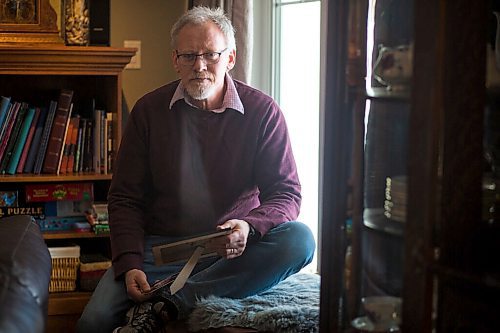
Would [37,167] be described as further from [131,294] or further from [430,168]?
[430,168]

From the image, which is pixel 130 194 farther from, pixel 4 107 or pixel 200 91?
pixel 4 107

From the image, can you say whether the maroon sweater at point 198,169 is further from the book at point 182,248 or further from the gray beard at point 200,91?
the book at point 182,248

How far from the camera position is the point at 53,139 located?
10.5ft

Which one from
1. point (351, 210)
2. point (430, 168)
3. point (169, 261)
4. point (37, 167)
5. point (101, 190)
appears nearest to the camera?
point (430, 168)

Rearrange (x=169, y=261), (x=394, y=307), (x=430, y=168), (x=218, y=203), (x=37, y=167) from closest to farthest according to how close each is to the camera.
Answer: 1. (x=430, y=168)
2. (x=394, y=307)
3. (x=169, y=261)
4. (x=218, y=203)
5. (x=37, y=167)

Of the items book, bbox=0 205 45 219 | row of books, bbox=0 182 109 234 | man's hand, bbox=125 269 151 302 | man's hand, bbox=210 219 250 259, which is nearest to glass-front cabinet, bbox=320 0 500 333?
man's hand, bbox=210 219 250 259

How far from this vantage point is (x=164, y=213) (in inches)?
103

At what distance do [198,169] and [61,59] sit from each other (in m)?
0.81

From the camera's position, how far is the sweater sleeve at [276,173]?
252cm

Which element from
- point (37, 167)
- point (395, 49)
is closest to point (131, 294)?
point (37, 167)

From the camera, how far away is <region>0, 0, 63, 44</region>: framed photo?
3227mm

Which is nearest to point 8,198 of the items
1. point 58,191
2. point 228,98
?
point 58,191

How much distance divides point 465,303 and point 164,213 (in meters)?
1.31

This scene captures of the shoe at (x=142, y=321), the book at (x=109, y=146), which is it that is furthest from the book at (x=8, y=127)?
the shoe at (x=142, y=321)
